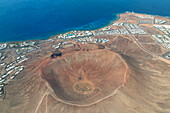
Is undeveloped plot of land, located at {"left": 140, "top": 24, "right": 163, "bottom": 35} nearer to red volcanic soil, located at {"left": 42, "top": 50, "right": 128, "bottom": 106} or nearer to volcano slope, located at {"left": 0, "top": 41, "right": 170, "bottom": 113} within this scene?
volcano slope, located at {"left": 0, "top": 41, "right": 170, "bottom": 113}

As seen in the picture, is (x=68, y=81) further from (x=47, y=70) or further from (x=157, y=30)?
(x=157, y=30)

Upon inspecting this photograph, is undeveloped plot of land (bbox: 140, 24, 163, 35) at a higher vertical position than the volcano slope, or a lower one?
higher

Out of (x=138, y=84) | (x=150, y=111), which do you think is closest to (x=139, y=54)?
(x=138, y=84)

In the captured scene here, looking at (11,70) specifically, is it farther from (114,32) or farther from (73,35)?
(114,32)

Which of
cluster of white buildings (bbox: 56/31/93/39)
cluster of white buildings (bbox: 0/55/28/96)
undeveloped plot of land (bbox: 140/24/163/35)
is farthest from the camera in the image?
undeveloped plot of land (bbox: 140/24/163/35)

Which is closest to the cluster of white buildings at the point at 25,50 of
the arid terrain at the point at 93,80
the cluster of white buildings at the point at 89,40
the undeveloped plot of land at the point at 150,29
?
the arid terrain at the point at 93,80

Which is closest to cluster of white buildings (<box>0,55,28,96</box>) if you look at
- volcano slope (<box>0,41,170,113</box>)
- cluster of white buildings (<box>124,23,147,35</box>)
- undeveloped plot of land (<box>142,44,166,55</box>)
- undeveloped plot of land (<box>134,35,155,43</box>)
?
volcano slope (<box>0,41,170,113</box>)

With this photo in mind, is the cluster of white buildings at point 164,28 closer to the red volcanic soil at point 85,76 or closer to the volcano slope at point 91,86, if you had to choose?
the volcano slope at point 91,86

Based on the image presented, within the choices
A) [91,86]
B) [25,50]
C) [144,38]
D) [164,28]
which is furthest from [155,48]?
[25,50]
